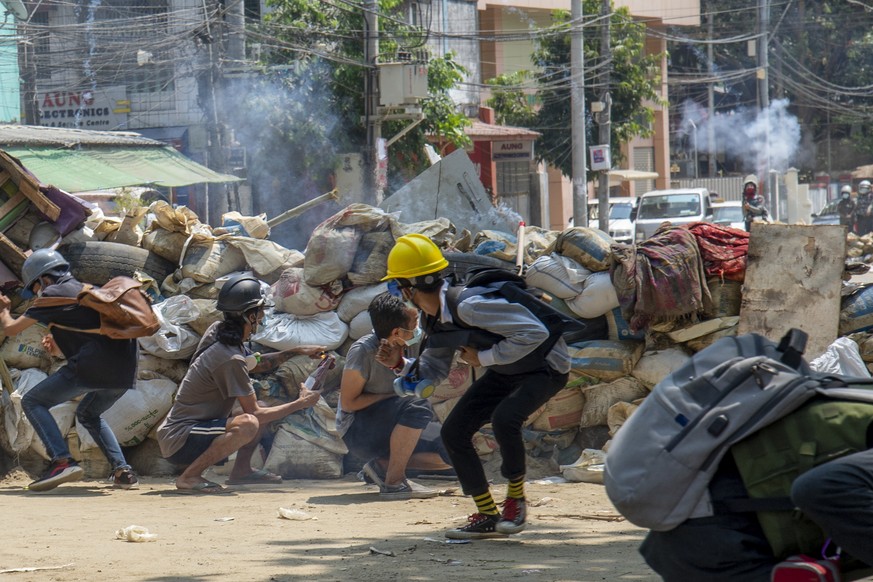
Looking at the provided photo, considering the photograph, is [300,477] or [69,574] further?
[300,477]

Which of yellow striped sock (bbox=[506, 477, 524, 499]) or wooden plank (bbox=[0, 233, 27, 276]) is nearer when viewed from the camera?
yellow striped sock (bbox=[506, 477, 524, 499])

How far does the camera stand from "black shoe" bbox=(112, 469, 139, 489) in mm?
7277

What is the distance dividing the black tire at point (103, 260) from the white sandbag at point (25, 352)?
1.68 feet

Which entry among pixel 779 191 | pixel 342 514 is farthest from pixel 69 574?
pixel 779 191

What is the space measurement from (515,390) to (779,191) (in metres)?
37.1

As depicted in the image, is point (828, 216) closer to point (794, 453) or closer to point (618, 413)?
point (618, 413)

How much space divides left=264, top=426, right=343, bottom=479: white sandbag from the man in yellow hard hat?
2.37 meters

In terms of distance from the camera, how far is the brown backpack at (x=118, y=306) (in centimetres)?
685

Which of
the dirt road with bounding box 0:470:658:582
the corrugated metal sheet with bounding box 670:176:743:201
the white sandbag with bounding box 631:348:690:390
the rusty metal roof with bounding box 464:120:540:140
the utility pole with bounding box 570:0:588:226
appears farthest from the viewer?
the corrugated metal sheet with bounding box 670:176:743:201

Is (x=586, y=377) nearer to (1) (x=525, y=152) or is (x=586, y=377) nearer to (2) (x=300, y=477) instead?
(2) (x=300, y=477)

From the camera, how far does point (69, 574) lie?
460 cm

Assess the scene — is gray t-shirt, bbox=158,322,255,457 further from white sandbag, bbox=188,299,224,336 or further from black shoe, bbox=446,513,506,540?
black shoe, bbox=446,513,506,540

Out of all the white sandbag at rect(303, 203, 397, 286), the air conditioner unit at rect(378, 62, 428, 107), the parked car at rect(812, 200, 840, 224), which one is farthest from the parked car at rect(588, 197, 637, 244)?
the white sandbag at rect(303, 203, 397, 286)

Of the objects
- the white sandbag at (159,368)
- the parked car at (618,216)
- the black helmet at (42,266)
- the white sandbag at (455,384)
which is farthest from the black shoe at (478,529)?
the parked car at (618,216)
